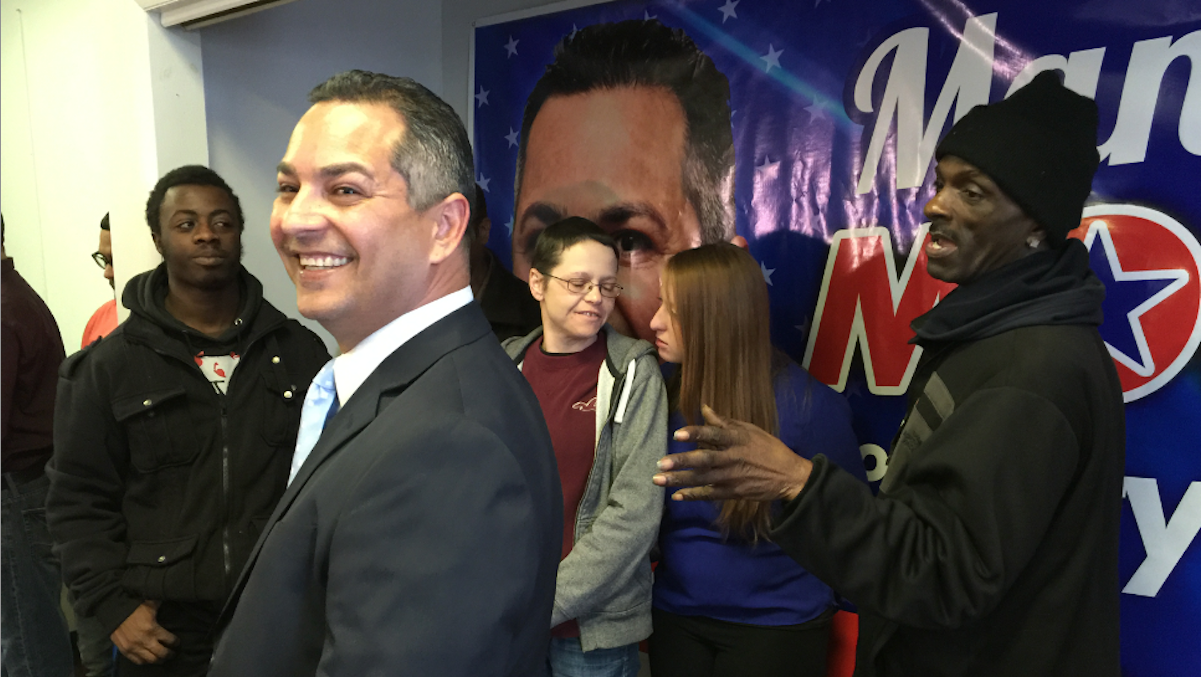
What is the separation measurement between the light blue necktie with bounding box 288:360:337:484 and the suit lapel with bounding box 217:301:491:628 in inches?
7.1

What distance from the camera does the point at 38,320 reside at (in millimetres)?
2090

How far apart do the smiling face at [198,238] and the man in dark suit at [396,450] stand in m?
0.86

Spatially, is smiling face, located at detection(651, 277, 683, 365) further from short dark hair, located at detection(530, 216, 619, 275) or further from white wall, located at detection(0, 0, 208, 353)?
white wall, located at detection(0, 0, 208, 353)

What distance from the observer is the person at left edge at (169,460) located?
5.01 feet

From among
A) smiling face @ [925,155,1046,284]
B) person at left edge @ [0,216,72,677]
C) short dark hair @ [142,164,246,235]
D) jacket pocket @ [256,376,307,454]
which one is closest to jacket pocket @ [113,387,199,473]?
jacket pocket @ [256,376,307,454]

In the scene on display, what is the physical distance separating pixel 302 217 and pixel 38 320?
1817 mm

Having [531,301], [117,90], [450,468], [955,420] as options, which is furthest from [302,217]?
[531,301]

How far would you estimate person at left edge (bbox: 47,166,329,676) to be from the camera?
1.53 m

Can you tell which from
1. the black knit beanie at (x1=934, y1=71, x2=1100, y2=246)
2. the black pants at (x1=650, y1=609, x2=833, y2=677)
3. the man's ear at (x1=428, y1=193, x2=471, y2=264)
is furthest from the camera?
the black pants at (x1=650, y1=609, x2=833, y2=677)

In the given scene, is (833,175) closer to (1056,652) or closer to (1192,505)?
(1192,505)

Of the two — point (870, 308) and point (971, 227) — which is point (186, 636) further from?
point (870, 308)

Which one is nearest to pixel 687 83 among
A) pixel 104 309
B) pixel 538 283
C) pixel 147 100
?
pixel 538 283

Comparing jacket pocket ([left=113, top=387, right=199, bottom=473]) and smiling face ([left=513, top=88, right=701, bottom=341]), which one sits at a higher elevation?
smiling face ([left=513, top=88, right=701, bottom=341])

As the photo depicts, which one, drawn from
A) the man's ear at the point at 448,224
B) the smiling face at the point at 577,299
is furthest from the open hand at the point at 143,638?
the man's ear at the point at 448,224
